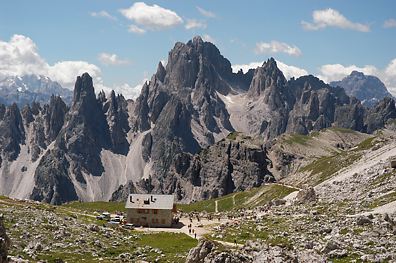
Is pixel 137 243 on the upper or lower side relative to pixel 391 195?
lower

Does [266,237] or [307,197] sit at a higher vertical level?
[307,197]

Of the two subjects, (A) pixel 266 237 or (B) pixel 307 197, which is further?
(B) pixel 307 197

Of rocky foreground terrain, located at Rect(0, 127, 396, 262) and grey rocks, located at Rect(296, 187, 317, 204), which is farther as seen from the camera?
grey rocks, located at Rect(296, 187, 317, 204)

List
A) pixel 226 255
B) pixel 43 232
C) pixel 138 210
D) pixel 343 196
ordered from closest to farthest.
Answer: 1. pixel 226 255
2. pixel 43 232
3. pixel 343 196
4. pixel 138 210

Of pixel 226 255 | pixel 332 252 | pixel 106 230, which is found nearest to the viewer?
pixel 226 255

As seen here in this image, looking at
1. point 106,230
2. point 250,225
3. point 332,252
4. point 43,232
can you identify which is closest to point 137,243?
point 106,230

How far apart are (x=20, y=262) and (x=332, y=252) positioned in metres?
31.0

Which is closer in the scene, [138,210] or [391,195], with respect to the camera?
[391,195]

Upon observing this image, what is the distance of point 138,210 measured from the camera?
406 feet

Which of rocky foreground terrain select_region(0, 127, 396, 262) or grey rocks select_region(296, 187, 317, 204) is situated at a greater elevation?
Result: grey rocks select_region(296, 187, 317, 204)

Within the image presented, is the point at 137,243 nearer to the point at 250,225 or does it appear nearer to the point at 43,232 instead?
the point at 43,232

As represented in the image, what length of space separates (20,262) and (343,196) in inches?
2784

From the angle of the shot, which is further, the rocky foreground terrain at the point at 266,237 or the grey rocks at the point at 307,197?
the grey rocks at the point at 307,197

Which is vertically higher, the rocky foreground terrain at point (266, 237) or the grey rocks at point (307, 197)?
the grey rocks at point (307, 197)
